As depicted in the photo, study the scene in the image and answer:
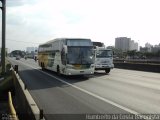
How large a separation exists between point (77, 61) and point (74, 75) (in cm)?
286

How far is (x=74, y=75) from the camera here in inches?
1179

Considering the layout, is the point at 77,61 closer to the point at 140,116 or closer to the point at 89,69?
the point at 89,69

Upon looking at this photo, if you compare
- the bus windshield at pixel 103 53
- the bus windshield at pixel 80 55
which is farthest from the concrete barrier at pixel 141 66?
the bus windshield at pixel 80 55

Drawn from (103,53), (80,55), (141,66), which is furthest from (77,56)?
(141,66)

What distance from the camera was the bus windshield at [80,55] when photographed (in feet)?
89.7

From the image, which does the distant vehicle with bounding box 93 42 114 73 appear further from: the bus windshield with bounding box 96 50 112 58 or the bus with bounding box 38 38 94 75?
the bus with bounding box 38 38 94 75

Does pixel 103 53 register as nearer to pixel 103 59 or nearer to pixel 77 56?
pixel 103 59

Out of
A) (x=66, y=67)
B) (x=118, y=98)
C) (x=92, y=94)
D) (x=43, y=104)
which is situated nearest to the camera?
(x=43, y=104)

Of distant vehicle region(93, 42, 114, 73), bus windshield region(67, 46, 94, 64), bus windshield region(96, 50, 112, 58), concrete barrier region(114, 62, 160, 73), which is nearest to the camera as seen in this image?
bus windshield region(67, 46, 94, 64)

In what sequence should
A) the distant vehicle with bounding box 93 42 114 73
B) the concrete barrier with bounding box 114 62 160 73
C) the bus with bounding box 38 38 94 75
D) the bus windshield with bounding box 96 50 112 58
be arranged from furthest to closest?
1. the concrete barrier with bounding box 114 62 160 73
2. the bus windshield with bounding box 96 50 112 58
3. the distant vehicle with bounding box 93 42 114 73
4. the bus with bounding box 38 38 94 75

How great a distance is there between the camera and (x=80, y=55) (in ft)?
90.1

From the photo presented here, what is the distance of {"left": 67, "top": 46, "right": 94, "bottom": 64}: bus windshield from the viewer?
27.3 m

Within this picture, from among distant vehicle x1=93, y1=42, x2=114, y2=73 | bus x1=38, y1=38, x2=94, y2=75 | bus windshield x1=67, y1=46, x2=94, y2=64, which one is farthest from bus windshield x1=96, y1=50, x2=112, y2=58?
Result: bus windshield x1=67, y1=46, x2=94, y2=64

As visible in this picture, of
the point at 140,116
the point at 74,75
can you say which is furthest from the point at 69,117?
the point at 74,75
